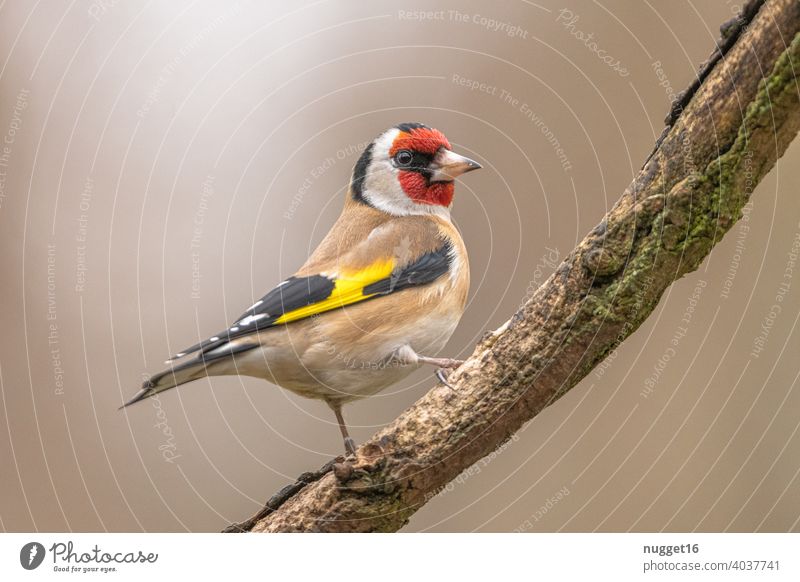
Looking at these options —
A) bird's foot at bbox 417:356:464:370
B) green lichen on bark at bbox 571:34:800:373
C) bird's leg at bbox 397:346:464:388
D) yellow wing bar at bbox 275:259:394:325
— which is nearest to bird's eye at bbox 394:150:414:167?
yellow wing bar at bbox 275:259:394:325

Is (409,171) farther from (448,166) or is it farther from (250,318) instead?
(250,318)

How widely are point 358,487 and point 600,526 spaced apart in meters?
1.39

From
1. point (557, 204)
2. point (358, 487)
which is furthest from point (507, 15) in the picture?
point (358, 487)

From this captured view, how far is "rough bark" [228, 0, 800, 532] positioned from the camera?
7.40 feet

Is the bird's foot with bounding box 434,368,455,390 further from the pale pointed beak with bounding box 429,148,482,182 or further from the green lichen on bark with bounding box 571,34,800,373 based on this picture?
the pale pointed beak with bounding box 429,148,482,182

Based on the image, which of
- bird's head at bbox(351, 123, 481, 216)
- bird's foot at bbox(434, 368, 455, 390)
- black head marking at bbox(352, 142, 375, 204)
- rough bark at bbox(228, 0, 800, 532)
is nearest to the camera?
rough bark at bbox(228, 0, 800, 532)

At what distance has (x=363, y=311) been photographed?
132 inches

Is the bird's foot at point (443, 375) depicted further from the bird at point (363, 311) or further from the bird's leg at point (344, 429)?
the bird's leg at point (344, 429)

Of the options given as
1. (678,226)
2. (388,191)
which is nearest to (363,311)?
(388,191)

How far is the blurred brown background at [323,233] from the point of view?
394 centimetres

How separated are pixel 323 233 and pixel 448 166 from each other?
30.5 inches

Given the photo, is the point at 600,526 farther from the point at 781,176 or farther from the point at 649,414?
the point at 781,176

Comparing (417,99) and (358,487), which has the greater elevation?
(417,99)

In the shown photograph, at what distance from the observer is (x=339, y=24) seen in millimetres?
3959
